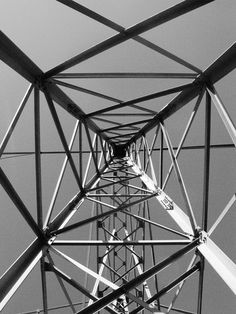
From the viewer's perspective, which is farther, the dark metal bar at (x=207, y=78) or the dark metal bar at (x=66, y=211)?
the dark metal bar at (x=66, y=211)

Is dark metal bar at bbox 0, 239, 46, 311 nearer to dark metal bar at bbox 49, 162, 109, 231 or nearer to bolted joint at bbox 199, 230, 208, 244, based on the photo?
dark metal bar at bbox 49, 162, 109, 231

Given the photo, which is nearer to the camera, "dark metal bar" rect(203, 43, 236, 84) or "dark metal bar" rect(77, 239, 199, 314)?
"dark metal bar" rect(77, 239, 199, 314)

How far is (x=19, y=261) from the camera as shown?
4375mm

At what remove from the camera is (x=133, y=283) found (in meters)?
4.27

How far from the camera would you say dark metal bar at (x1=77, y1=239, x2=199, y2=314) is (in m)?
3.91

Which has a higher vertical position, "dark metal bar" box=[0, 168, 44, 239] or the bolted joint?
"dark metal bar" box=[0, 168, 44, 239]

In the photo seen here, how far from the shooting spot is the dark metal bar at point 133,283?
3906mm

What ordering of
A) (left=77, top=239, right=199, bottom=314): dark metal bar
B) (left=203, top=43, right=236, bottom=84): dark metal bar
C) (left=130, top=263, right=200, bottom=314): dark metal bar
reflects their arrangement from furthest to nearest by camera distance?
(left=130, top=263, right=200, bottom=314): dark metal bar, (left=203, top=43, right=236, bottom=84): dark metal bar, (left=77, top=239, right=199, bottom=314): dark metal bar

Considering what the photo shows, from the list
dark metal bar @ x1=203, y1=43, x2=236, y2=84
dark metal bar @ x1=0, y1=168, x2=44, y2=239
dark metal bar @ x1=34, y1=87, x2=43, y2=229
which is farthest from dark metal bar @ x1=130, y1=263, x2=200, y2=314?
dark metal bar @ x1=203, y1=43, x2=236, y2=84

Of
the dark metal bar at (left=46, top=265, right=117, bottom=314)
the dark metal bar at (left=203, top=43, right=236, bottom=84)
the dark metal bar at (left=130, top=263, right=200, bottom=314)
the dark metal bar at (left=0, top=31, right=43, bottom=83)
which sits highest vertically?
the dark metal bar at (left=0, top=31, right=43, bottom=83)

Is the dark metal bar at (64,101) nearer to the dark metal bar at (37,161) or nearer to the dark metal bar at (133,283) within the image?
the dark metal bar at (37,161)

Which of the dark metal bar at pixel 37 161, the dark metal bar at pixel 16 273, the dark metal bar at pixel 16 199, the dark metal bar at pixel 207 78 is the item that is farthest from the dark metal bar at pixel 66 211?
the dark metal bar at pixel 207 78

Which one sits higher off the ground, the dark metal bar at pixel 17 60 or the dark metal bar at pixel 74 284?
the dark metal bar at pixel 17 60

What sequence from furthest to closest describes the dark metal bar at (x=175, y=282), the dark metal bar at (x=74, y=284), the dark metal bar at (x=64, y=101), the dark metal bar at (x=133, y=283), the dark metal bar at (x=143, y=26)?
the dark metal bar at (x=64, y=101)
the dark metal bar at (x=74, y=284)
the dark metal bar at (x=175, y=282)
the dark metal bar at (x=143, y=26)
the dark metal bar at (x=133, y=283)
